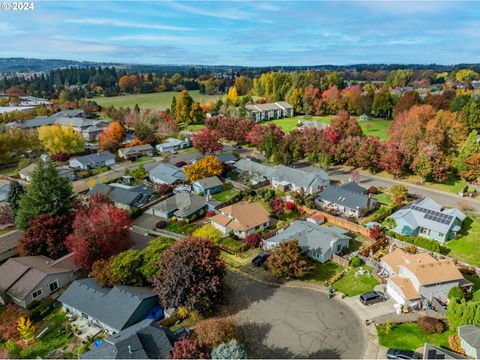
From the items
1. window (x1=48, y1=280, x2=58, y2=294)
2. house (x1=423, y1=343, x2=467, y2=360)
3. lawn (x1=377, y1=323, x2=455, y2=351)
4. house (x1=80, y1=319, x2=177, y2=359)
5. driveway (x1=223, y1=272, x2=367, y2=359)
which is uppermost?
house (x1=423, y1=343, x2=467, y2=360)

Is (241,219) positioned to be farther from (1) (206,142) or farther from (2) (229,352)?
(1) (206,142)

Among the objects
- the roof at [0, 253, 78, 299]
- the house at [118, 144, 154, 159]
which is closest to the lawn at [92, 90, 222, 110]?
the house at [118, 144, 154, 159]

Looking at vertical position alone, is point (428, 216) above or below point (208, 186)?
above

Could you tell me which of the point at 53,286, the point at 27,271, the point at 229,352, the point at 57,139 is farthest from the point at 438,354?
the point at 57,139

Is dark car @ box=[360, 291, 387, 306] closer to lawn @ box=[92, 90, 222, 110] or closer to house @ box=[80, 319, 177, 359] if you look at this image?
house @ box=[80, 319, 177, 359]

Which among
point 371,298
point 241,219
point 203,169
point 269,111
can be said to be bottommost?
point 371,298

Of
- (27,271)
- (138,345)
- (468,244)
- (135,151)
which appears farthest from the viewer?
(135,151)

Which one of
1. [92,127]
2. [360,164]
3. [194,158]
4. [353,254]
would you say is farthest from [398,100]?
[92,127]

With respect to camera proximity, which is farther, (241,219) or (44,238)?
(241,219)
